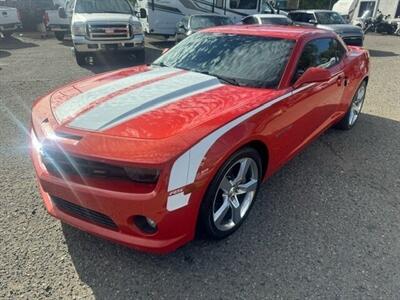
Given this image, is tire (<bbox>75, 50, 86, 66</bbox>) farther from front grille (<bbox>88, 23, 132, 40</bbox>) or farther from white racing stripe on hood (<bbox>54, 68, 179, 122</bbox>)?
white racing stripe on hood (<bbox>54, 68, 179, 122</bbox>)

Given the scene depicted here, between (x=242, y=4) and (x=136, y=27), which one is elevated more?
(x=242, y=4)

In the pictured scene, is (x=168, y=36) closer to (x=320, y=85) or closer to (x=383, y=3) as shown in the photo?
(x=320, y=85)

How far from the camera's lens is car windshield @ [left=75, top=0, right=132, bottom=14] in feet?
31.4

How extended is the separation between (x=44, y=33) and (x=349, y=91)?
17.2 meters

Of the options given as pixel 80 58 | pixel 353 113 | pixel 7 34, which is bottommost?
pixel 7 34

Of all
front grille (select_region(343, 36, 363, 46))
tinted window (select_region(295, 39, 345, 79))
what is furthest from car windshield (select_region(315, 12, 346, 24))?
tinted window (select_region(295, 39, 345, 79))

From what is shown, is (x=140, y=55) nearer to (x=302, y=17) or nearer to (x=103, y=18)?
(x=103, y=18)

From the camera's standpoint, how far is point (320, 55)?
3818mm

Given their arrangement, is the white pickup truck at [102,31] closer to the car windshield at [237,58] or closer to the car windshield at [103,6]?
the car windshield at [103,6]

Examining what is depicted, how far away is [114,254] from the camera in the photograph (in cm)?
247

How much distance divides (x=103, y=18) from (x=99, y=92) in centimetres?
677

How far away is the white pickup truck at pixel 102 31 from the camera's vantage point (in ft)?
28.2

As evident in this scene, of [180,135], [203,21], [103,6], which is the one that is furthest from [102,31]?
[180,135]

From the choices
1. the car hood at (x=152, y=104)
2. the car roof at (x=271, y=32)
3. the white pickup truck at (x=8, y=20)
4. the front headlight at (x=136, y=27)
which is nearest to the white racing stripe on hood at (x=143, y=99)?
the car hood at (x=152, y=104)
